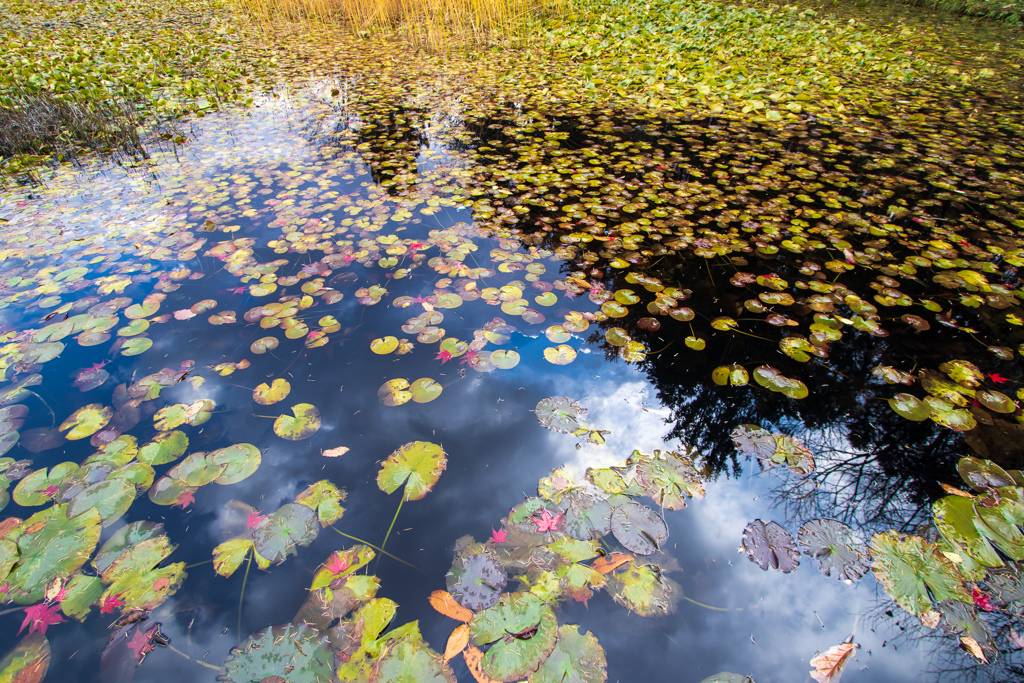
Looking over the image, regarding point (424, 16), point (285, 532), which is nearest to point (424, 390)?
point (285, 532)

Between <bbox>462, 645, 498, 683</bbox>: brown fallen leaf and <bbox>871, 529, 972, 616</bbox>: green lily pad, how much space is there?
55.3 inches

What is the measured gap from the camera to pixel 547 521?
1.57m

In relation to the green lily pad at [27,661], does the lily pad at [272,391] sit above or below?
above

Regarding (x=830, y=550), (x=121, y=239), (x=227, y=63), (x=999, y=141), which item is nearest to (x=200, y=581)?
(x=830, y=550)

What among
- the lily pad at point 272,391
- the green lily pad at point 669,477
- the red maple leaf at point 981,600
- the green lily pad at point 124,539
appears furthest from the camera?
the lily pad at point 272,391

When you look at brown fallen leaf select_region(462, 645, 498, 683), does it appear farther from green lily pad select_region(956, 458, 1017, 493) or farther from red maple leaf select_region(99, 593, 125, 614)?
green lily pad select_region(956, 458, 1017, 493)

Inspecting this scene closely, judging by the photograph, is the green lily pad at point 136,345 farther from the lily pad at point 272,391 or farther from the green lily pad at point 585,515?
the green lily pad at point 585,515

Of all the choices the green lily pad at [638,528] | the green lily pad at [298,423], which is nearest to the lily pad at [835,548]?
the green lily pad at [638,528]

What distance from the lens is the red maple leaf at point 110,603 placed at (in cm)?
133

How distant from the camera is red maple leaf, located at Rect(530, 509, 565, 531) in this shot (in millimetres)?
1547

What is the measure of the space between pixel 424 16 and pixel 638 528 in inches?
539

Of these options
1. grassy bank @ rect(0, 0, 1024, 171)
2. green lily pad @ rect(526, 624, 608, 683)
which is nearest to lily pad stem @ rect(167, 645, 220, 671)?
green lily pad @ rect(526, 624, 608, 683)

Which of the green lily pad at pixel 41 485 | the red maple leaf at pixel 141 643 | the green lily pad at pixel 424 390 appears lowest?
the red maple leaf at pixel 141 643

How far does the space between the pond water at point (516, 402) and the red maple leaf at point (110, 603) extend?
0.03 feet
